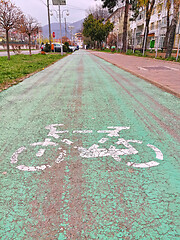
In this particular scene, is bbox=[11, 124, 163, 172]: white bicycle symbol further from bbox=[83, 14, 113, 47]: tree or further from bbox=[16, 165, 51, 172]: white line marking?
bbox=[83, 14, 113, 47]: tree

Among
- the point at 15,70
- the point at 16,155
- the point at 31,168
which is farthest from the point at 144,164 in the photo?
the point at 15,70

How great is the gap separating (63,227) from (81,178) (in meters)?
0.62

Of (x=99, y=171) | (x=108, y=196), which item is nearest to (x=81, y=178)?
(x=99, y=171)

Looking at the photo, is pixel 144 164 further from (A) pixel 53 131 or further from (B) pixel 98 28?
(B) pixel 98 28

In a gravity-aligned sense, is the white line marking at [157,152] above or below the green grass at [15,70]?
below

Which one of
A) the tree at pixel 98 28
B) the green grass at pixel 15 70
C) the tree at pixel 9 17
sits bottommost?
the green grass at pixel 15 70

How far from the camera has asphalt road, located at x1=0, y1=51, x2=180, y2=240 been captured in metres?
1.59

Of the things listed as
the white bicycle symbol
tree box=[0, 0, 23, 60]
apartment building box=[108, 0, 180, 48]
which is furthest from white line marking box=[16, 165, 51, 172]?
apartment building box=[108, 0, 180, 48]

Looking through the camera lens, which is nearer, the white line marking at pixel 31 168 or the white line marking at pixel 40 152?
the white line marking at pixel 31 168

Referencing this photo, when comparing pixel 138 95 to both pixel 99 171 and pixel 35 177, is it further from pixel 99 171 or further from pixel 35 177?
pixel 35 177

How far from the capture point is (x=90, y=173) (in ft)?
7.32

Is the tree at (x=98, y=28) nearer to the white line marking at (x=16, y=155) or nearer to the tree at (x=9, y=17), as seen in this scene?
the tree at (x=9, y=17)

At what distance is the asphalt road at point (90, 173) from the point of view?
159 cm

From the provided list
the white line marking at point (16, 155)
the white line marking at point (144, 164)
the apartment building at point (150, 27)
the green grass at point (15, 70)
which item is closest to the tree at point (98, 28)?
the apartment building at point (150, 27)
